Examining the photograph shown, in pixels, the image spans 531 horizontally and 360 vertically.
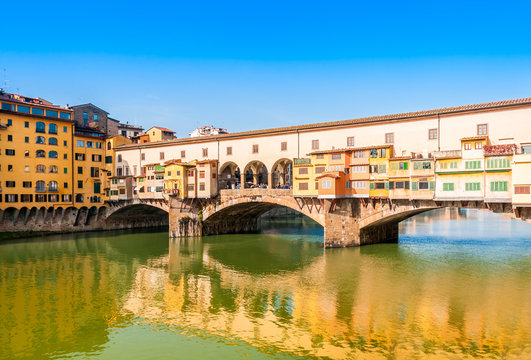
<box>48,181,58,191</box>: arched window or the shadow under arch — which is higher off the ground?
<box>48,181,58,191</box>: arched window

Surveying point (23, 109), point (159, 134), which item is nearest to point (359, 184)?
point (159, 134)

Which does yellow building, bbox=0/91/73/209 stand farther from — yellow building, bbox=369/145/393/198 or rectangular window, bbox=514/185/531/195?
rectangular window, bbox=514/185/531/195

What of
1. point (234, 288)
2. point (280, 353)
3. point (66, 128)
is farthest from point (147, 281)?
point (66, 128)

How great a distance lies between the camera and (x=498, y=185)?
33000mm

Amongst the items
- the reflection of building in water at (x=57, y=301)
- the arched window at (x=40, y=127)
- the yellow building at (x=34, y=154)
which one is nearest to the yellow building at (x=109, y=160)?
the yellow building at (x=34, y=154)

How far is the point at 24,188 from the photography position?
5725 centimetres

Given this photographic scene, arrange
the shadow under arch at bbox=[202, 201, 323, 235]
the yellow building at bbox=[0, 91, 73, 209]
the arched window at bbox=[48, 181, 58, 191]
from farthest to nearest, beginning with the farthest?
the arched window at bbox=[48, 181, 58, 191] → the yellow building at bbox=[0, 91, 73, 209] → the shadow under arch at bbox=[202, 201, 323, 235]

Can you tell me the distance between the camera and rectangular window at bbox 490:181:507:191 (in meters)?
32.7

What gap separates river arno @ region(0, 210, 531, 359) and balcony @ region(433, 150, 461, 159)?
9.50 meters

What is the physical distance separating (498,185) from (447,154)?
495cm

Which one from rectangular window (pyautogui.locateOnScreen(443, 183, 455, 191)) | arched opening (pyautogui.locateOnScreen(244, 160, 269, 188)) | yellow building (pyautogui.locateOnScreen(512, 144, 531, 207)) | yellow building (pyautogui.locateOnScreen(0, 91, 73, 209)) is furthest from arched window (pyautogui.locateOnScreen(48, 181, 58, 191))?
yellow building (pyautogui.locateOnScreen(512, 144, 531, 207))

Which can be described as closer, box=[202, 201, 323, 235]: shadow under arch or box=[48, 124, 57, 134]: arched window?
box=[202, 201, 323, 235]: shadow under arch

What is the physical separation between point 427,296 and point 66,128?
57.7 m

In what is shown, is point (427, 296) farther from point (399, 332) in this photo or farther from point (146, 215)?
point (146, 215)
